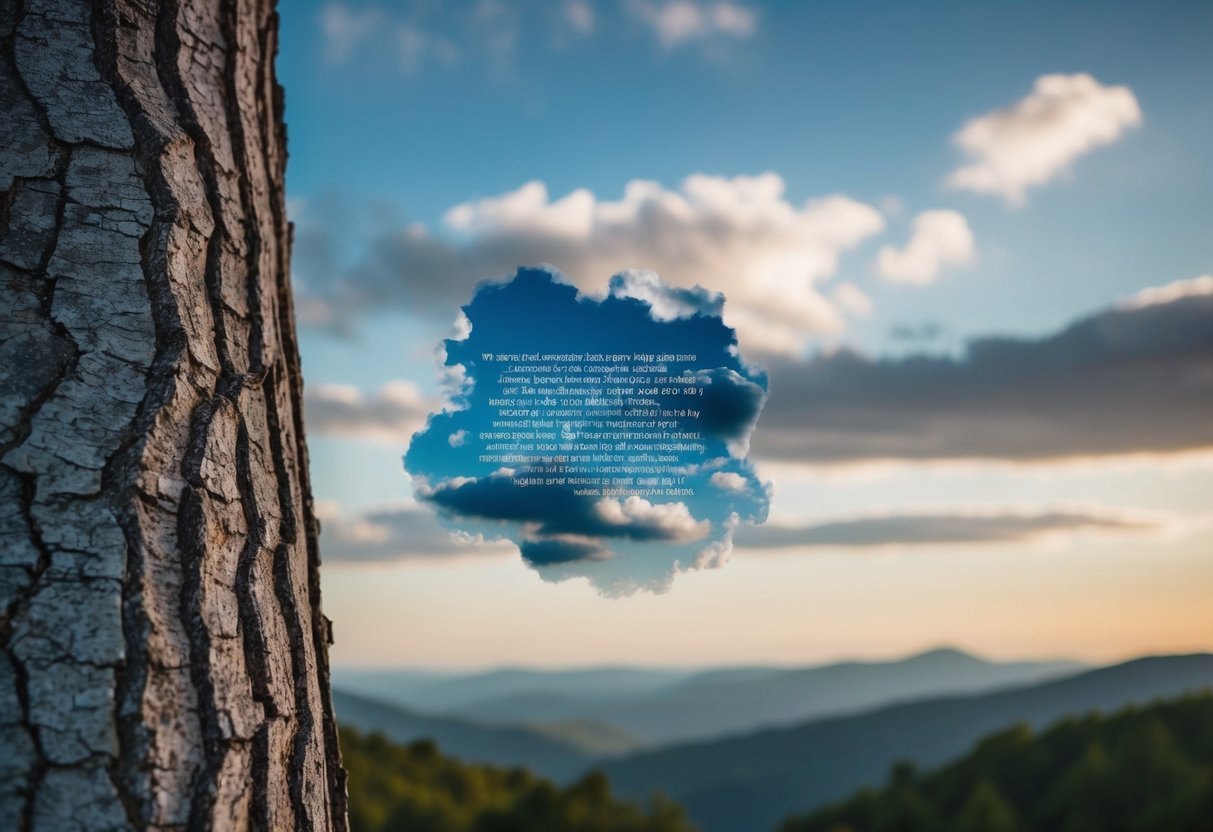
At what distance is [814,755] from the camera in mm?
32094

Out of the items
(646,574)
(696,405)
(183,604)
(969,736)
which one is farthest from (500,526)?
(969,736)

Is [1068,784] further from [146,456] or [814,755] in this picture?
[814,755]

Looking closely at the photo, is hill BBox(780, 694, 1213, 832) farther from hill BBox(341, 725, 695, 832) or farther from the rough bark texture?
the rough bark texture

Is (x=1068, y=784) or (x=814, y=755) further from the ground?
(x=1068, y=784)

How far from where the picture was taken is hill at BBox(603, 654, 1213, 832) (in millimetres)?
27375

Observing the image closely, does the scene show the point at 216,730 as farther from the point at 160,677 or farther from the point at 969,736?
the point at 969,736

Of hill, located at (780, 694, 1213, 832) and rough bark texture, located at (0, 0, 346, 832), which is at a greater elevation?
rough bark texture, located at (0, 0, 346, 832)

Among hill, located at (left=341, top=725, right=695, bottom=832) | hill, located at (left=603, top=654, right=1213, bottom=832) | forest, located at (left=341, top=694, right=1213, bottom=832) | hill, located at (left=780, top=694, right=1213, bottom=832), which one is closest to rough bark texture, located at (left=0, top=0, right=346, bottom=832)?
hill, located at (left=341, top=725, right=695, bottom=832)

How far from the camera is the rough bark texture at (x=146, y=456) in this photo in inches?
42.7

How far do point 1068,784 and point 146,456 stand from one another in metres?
15.7

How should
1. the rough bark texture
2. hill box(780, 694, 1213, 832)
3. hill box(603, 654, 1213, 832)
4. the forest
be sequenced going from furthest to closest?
hill box(603, 654, 1213, 832)
the forest
hill box(780, 694, 1213, 832)
the rough bark texture

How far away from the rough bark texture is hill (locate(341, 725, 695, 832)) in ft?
40.4

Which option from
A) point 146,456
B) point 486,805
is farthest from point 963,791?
point 146,456

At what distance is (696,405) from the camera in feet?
9.91
